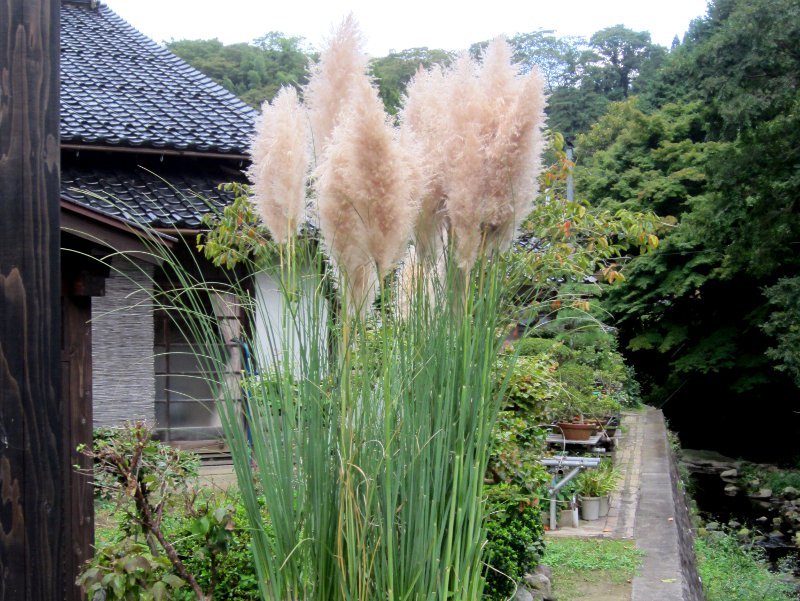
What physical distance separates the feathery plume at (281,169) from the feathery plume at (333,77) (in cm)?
5

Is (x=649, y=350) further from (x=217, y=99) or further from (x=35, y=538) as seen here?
(x=35, y=538)

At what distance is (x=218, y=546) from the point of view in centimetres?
268

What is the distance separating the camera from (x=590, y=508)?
5.99 meters

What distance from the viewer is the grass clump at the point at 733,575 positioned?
20.4 ft

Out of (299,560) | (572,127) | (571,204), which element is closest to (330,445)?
(299,560)

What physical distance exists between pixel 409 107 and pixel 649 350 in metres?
18.6

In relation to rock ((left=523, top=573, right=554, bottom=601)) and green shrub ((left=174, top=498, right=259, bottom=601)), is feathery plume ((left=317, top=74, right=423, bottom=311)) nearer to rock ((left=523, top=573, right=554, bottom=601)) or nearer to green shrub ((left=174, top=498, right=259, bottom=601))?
green shrub ((left=174, top=498, right=259, bottom=601))

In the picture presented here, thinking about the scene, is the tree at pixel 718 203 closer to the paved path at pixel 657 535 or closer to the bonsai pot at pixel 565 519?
the paved path at pixel 657 535

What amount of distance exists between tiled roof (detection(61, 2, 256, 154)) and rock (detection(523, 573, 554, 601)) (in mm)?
5494

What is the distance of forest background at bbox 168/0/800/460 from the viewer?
12180mm

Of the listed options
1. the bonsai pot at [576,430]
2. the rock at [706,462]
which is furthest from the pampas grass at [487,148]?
the rock at [706,462]

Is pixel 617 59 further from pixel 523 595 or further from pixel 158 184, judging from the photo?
pixel 523 595

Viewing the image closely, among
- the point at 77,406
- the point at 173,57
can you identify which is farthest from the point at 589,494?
the point at 173,57

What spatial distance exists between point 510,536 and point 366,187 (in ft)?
7.56
